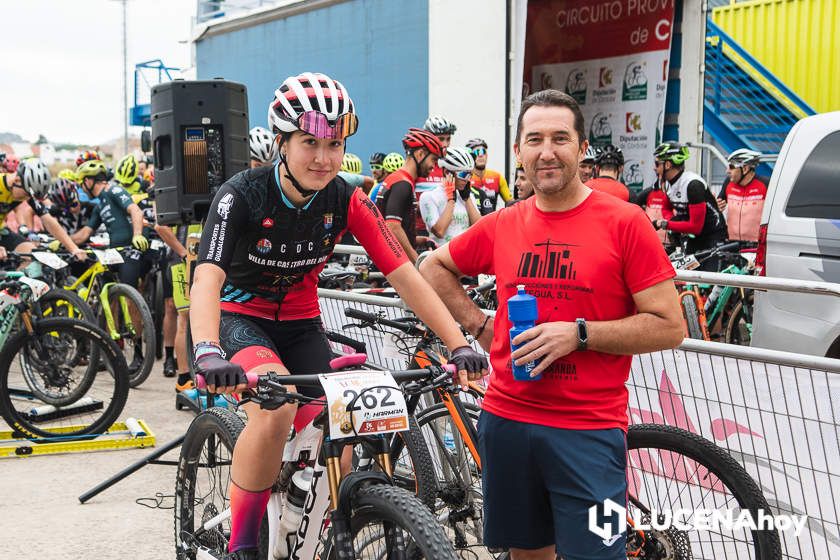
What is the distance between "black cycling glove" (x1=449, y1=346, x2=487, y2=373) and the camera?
3.24 m

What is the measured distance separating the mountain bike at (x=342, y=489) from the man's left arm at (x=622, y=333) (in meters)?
0.43

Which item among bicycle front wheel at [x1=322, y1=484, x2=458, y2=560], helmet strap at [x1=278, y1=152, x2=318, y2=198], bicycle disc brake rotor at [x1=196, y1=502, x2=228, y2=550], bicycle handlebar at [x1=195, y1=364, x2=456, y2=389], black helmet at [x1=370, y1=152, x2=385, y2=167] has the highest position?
black helmet at [x1=370, y1=152, x2=385, y2=167]

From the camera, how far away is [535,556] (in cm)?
319

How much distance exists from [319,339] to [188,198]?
3146mm

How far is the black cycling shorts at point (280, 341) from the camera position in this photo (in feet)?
12.4

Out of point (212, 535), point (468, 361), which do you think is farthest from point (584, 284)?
point (212, 535)

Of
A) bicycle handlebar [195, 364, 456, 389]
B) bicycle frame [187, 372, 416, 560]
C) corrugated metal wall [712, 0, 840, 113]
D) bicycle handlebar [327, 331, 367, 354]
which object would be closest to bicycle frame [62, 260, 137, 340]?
bicycle handlebar [327, 331, 367, 354]

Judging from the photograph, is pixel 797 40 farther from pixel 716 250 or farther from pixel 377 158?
pixel 716 250

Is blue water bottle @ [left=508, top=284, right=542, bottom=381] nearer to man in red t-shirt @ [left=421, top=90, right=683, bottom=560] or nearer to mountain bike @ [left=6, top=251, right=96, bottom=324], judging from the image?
man in red t-shirt @ [left=421, top=90, right=683, bottom=560]

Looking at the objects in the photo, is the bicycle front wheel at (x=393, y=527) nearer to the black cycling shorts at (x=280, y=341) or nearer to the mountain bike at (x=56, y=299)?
the black cycling shorts at (x=280, y=341)

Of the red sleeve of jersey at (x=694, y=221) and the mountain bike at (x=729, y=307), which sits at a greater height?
the red sleeve of jersey at (x=694, y=221)

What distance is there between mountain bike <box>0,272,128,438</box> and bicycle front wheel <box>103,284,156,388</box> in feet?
5.19

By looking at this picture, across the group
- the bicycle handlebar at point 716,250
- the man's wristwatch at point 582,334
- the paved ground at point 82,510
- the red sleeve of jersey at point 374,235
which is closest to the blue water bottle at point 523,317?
the man's wristwatch at point 582,334

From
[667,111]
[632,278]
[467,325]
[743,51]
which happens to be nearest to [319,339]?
[467,325]
